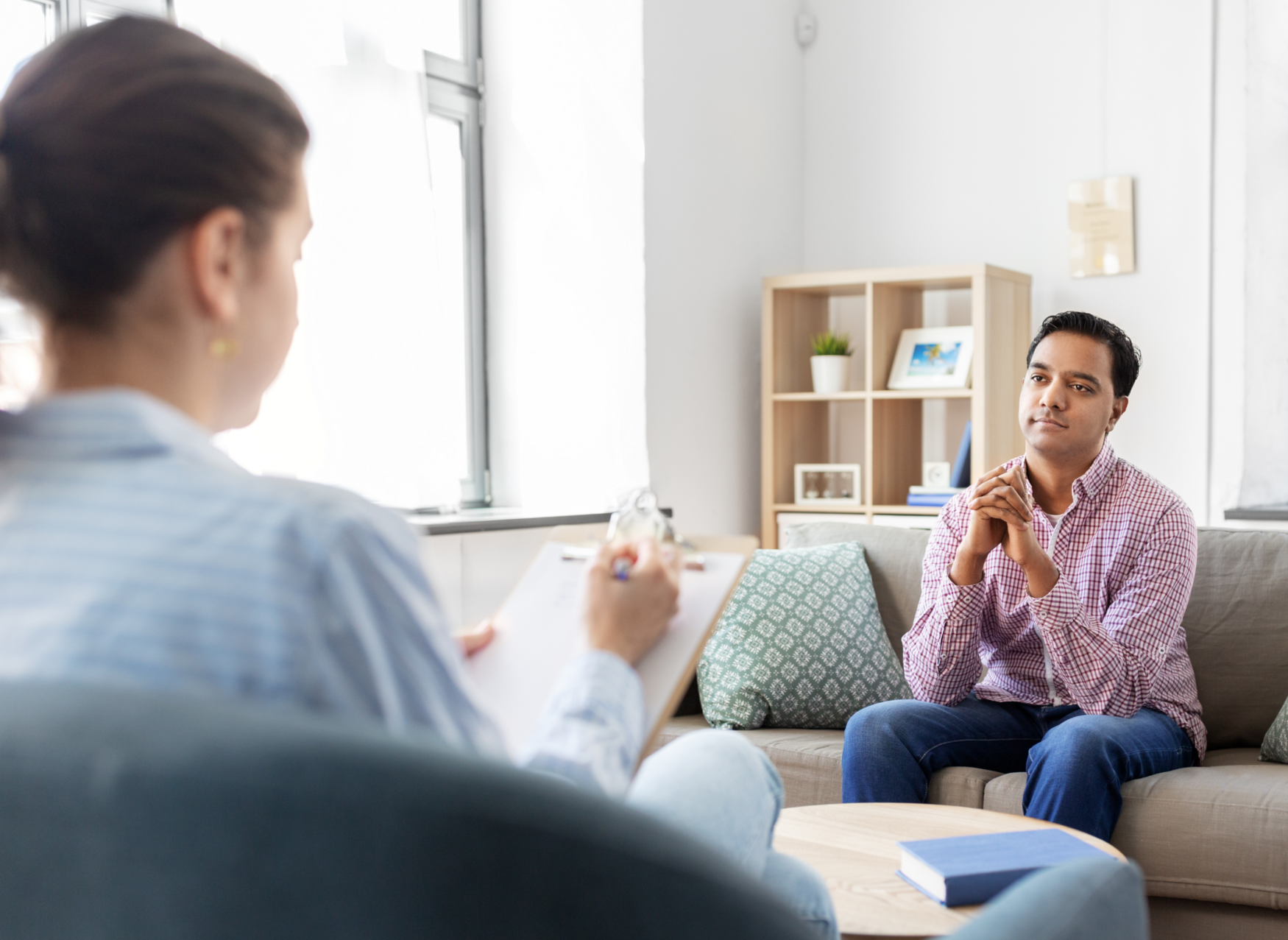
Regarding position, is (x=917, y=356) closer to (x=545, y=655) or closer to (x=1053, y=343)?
(x=1053, y=343)

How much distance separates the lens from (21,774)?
0.59 m

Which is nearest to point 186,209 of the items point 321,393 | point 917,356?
point 321,393

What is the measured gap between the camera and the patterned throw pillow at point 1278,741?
2234 millimetres

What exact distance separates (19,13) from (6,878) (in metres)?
2.71

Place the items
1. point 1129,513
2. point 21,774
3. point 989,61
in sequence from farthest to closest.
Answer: point 989,61 < point 1129,513 < point 21,774

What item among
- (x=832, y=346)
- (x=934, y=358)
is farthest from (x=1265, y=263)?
(x=832, y=346)

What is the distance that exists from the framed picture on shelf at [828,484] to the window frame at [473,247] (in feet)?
3.41

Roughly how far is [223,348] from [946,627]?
5.78 feet

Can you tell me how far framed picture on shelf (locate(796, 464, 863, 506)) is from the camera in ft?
13.4

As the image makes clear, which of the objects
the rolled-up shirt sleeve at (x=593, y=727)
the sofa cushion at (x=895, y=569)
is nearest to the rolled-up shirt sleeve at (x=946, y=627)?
the sofa cushion at (x=895, y=569)

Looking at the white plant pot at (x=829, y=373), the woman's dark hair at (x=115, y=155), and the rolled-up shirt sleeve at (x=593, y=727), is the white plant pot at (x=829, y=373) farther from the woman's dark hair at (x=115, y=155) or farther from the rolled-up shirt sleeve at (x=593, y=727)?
the woman's dark hair at (x=115, y=155)

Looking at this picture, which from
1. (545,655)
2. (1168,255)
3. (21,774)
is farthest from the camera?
(1168,255)

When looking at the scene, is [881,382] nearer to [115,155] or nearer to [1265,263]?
[1265,263]

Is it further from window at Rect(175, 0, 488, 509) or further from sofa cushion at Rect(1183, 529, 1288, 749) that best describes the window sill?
window at Rect(175, 0, 488, 509)
